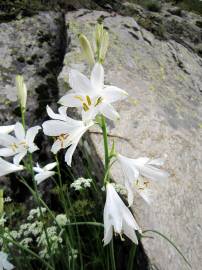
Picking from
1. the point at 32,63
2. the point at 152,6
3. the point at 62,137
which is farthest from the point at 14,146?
the point at 152,6

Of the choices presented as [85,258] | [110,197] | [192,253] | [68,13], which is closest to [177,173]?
[192,253]

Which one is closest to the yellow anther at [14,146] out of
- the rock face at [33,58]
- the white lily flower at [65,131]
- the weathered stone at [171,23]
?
Answer: the white lily flower at [65,131]

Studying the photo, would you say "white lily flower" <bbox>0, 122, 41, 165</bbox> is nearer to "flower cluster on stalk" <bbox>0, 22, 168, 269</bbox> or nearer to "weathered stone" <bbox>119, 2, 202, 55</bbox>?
"flower cluster on stalk" <bbox>0, 22, 168, 269</bbox>

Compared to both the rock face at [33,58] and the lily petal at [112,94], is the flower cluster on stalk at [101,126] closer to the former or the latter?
the lily petal at [112,94]

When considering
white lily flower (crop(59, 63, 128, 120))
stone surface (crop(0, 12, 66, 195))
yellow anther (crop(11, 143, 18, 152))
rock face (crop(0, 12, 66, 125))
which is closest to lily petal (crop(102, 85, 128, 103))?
white lily flower (crop(59, 63, 128, 120))

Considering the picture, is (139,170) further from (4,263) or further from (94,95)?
(4,263)

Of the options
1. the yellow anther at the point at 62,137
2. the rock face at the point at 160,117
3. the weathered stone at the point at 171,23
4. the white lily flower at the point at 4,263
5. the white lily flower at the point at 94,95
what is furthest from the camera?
the weathered stone at the point at 171,23
